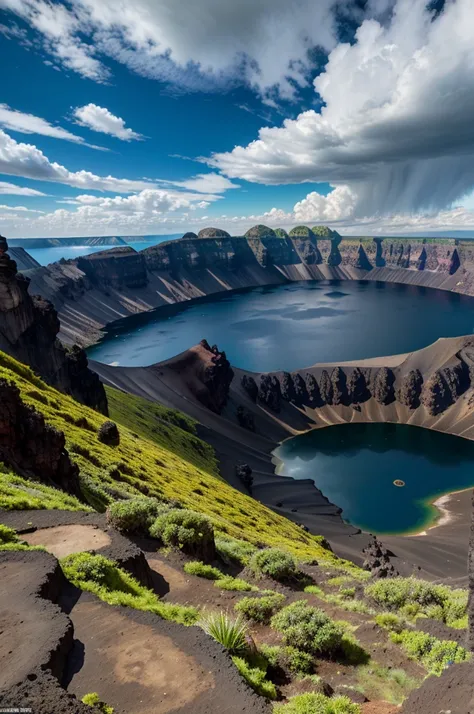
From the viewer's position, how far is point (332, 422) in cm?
17825

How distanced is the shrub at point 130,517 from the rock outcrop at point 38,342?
170 ft

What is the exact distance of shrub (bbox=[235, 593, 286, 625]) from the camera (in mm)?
15359

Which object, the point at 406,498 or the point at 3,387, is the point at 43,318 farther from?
the point at 406,498

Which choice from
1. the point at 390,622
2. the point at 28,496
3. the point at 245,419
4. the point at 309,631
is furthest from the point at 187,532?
the point at 245,419

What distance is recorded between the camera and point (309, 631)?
13.6m

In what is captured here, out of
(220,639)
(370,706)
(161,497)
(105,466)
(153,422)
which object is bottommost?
(153,422)

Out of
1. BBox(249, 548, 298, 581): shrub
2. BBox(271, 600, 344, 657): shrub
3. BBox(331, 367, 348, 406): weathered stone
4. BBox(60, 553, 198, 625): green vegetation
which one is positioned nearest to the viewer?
BBox(271, 600, 344, 657): shrub

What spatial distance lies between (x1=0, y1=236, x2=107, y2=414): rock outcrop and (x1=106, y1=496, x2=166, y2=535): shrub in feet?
170

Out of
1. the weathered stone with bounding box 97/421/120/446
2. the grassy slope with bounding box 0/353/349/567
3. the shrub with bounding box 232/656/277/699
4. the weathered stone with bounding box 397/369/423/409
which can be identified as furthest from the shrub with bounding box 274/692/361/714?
the weathered stone with bounding box 397/369/423/409

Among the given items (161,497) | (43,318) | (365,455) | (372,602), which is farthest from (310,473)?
(372,602)

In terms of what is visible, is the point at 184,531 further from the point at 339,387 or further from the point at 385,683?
the point at 339,387

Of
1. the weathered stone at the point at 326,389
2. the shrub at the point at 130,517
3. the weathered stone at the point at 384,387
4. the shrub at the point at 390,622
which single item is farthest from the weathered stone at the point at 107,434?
the weathered stone at the point at 384,387

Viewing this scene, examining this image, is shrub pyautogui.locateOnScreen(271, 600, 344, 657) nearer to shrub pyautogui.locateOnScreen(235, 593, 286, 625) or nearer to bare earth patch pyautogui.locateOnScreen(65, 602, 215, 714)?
shrub pyautogui.locateOnScreen(235, 593, 286, 625)

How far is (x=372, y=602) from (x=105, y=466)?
83.8ft
